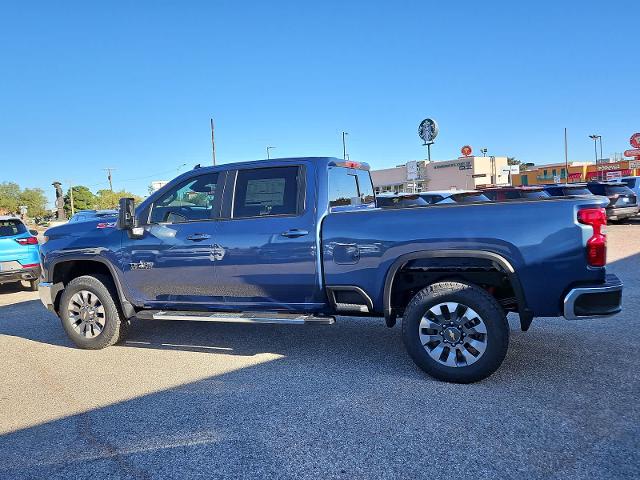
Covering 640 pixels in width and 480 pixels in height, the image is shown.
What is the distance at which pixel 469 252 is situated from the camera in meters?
3.84

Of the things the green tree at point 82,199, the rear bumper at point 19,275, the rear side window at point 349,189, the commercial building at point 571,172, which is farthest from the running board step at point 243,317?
the green tree at point 82,199

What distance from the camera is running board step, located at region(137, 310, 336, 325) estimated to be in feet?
14.2

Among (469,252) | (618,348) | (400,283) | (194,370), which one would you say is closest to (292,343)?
(194,370)

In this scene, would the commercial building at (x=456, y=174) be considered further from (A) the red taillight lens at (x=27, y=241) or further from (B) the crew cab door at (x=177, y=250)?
(B) the crew cab door at (x=177, y=250)

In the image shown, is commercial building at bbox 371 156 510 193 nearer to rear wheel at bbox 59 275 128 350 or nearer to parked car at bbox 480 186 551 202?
parked car at bbox 480 186 551 202

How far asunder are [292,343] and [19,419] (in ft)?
8.60

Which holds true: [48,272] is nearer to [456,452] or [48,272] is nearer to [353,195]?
[353,195]

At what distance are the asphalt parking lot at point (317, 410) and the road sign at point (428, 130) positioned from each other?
46.7 metres

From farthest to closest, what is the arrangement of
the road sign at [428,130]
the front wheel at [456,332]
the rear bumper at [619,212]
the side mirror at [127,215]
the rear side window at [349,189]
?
1. the road sign at [428,130]
2. the rear bumper at [619,212]
3. the side mirror at [127,215]
4. the rear side window at [349,189]
5. the front wheel at [456,332]

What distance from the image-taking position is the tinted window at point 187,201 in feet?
16.4

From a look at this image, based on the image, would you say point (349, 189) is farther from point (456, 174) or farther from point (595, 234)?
point (456, 174)

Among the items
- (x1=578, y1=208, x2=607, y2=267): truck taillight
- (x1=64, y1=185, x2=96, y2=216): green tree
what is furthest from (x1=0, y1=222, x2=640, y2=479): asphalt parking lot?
(x1=64, y1=185, x2=96, y2=216): green tree

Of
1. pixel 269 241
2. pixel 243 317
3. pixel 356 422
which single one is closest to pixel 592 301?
pixel 356 422

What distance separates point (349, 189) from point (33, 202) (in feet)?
379
